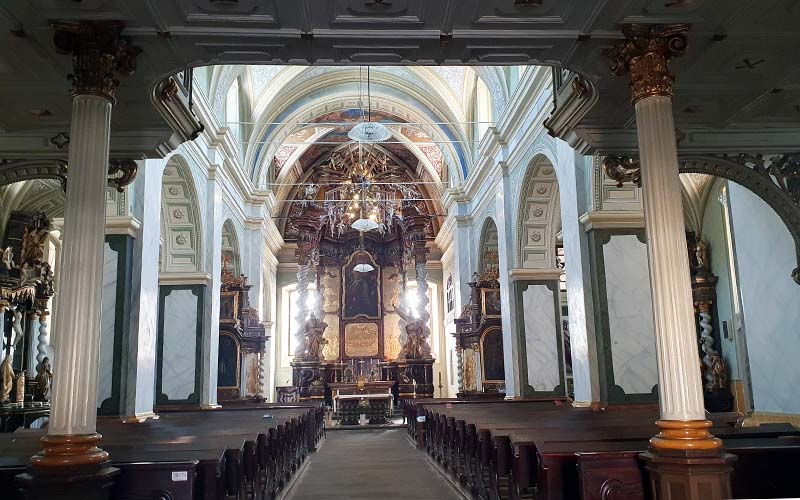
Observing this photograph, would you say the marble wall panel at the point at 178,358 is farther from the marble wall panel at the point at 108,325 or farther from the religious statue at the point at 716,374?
the religious statue at the point at 716,374

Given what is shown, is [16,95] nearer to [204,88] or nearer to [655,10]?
[655,10]

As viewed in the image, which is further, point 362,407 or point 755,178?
point 362,407

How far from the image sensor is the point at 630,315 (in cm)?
955

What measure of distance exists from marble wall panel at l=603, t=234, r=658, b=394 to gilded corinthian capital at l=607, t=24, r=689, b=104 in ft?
15.3

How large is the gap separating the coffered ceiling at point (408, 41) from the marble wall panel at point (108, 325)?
Result: 2938mm

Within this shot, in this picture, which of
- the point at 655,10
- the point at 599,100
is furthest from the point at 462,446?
the point at 655,10

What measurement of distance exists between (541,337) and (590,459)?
8.77 m

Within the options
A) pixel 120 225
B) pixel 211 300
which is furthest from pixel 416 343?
pixel 120 225

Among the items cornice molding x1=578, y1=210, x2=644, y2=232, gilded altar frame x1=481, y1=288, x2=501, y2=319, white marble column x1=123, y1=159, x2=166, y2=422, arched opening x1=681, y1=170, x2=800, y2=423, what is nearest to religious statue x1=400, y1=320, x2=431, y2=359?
gilded altar frame x1=481, y1=288, x2=501, y2=319

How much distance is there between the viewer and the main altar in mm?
24062

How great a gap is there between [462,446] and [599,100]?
4.40 m

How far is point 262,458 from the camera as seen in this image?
22.6 feet

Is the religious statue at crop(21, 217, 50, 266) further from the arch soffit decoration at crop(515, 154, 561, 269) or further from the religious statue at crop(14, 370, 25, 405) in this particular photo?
the arch soffit decoration at crop(515, 154, 561, 269)

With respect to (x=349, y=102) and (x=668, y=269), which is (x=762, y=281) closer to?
(x=668, y=269)
